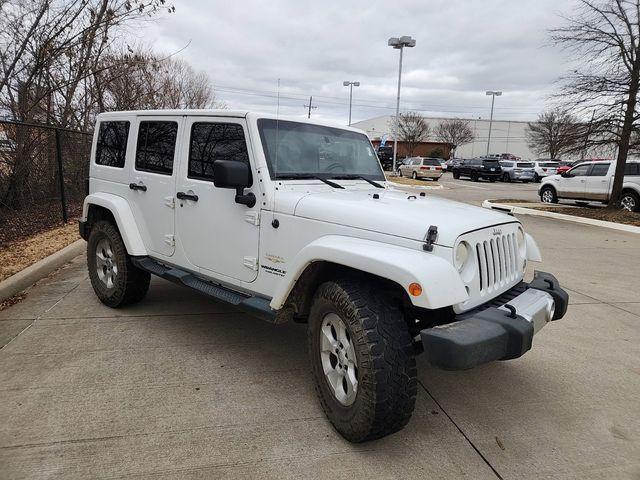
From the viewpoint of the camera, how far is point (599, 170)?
15031 millimetres

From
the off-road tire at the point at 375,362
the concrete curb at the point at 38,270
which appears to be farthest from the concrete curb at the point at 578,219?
the off-road tire at the point at 375,362

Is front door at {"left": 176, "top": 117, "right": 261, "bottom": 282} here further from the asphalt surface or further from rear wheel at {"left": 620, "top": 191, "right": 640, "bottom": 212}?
rear wheel at {"left": 620, "top": 191, "right": 640, "bottom": 212}

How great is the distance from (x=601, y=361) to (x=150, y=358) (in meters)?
3.71

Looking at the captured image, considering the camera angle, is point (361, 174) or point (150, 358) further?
point (361, 174)

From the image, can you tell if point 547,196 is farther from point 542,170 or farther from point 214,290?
point 542,170

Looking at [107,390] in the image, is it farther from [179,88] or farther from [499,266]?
[179,88]

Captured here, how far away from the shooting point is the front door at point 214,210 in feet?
11.1

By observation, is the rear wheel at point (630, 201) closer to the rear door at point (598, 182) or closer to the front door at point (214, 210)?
the rear door at point (598, 182)

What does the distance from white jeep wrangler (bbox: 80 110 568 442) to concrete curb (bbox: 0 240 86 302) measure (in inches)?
55.1

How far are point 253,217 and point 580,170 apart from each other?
51.4ft

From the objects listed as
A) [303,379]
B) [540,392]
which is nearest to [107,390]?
[303,379]

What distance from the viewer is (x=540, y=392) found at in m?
3.35

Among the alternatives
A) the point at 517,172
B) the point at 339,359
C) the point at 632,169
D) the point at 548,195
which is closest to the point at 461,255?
the point at 339,359

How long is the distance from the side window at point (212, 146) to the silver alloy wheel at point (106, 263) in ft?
5.00
